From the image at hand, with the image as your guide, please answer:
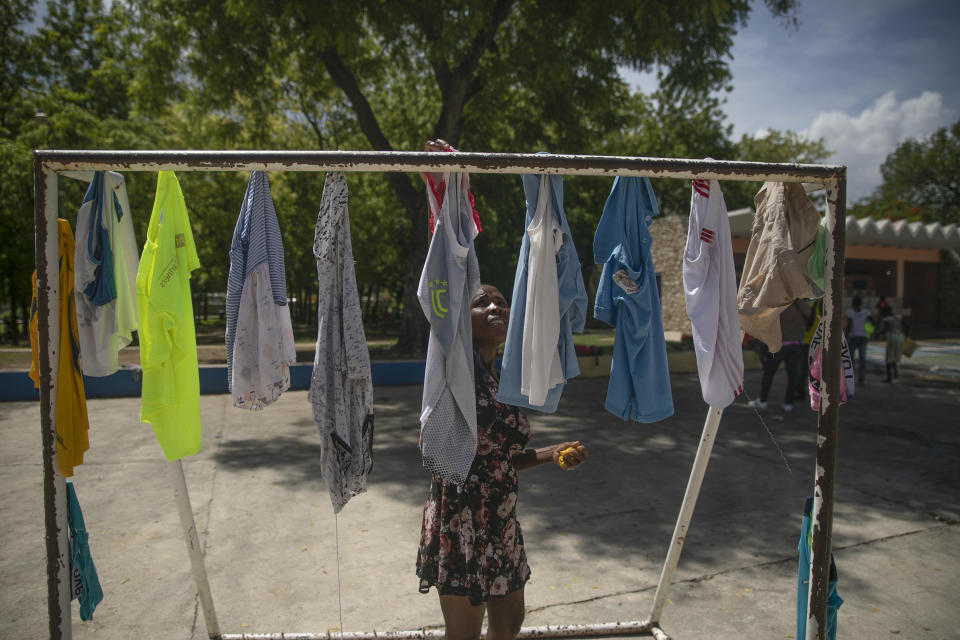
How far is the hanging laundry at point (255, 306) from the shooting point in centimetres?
230

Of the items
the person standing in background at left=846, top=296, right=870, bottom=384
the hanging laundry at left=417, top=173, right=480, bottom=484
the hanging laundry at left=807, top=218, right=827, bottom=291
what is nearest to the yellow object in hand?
the hanging laundry at left=417, top=173, right=480, bottom=484

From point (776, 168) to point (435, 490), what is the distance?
1.82 m

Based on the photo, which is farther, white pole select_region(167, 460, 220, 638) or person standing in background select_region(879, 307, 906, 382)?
person standing in background select_region(879, 307, 906, 382)

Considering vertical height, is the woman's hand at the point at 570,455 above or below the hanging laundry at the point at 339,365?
below

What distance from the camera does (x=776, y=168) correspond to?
7.94 ft

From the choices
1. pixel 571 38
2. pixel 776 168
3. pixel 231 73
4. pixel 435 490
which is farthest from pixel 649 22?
pixel 435 490

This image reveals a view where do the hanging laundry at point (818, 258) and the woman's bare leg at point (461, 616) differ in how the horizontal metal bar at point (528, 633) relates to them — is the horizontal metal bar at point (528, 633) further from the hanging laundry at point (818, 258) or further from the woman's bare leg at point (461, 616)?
the hanging laundry at point (818, 258)

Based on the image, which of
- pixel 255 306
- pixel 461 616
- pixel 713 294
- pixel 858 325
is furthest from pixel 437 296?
pixel 858 325

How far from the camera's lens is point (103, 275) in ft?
7.81

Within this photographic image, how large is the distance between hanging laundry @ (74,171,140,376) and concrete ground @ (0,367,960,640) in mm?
1277

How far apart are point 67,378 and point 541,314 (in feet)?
5.63

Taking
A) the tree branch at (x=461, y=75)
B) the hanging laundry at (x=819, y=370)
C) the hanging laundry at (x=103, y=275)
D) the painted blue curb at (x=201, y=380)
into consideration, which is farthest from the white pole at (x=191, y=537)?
the tree branch at (x=461, y=75)

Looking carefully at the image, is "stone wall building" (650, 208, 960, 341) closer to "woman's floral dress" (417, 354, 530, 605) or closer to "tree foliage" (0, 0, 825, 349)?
"tree foliage" (0, 0, 825, 349)

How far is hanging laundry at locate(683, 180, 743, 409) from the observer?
2.49 metres
